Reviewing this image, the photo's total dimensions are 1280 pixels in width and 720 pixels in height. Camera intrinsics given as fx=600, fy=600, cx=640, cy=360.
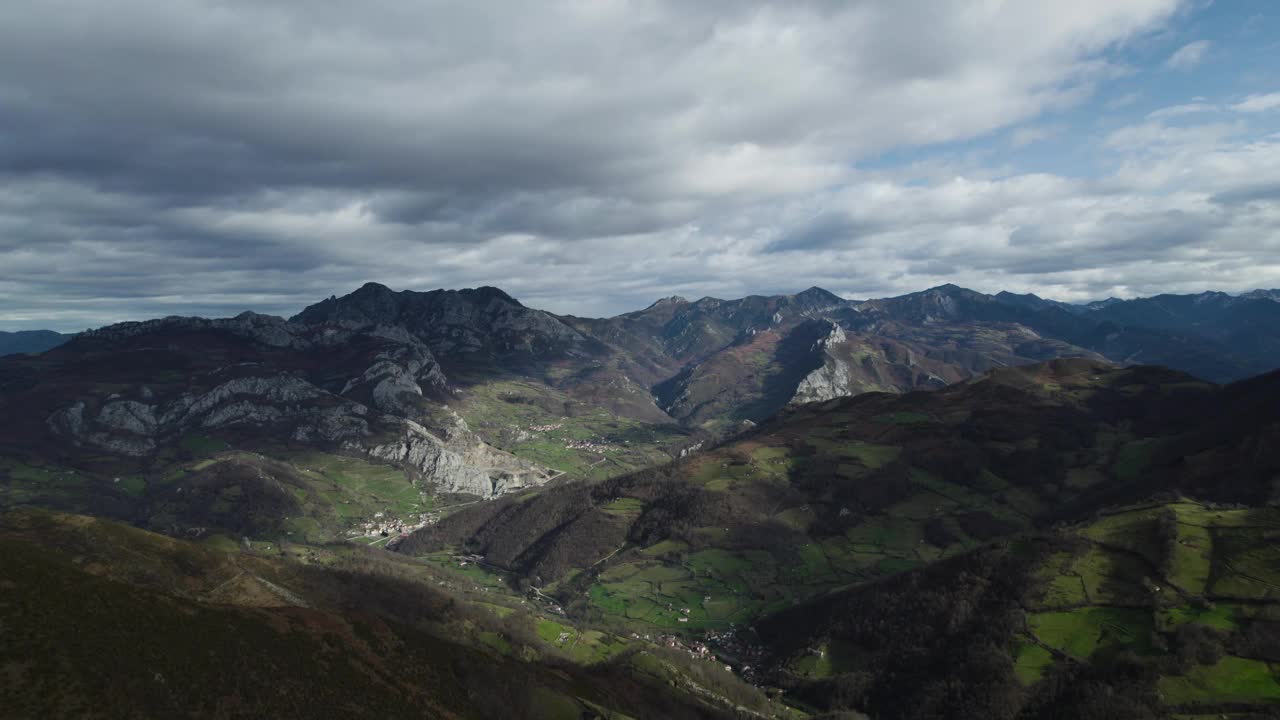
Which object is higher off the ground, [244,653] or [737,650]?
[244,653]

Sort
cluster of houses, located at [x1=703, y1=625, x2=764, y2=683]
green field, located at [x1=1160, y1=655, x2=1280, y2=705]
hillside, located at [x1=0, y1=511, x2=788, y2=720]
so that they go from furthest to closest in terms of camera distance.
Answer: cluster of houses, located at [x1=703, y1=625, x2=764, y2=683], green field, located at [x1=1160, y1=655, x2=1280, y2=705], hillside, located at [x1=0, y1=511, x2=788, y2=720]

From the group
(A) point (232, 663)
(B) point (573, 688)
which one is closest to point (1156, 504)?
(B) point (573, 688)

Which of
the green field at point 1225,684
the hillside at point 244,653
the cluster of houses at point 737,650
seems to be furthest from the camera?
the cluster of houses at point 737,650

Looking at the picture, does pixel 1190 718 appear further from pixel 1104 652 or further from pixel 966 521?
pixel 966 521

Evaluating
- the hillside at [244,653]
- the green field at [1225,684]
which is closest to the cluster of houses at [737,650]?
the hillside at [244,653]

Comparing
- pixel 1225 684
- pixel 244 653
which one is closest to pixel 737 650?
pixel 1225 684

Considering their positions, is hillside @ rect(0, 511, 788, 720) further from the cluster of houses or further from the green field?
the green field

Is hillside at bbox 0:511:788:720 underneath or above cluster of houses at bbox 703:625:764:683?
above

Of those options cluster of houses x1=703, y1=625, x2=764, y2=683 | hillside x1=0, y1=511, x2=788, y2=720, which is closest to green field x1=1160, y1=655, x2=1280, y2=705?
hillside x1=0, y1=511, x2=788, y2=720

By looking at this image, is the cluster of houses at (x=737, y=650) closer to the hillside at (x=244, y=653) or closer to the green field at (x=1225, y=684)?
the hillside at (x=244, y=653)

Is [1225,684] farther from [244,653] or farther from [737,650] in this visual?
[244,653]

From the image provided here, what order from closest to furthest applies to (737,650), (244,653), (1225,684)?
1. (244,653)
2. (1225,684)
3. (737,650)

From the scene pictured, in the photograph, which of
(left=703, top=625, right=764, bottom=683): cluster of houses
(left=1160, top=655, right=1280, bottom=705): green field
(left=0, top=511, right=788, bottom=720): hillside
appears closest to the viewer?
(left=0, top=511, right=788, bottom=720): hillside

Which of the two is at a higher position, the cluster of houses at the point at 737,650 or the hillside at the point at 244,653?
the hillside at the point at 244,653
